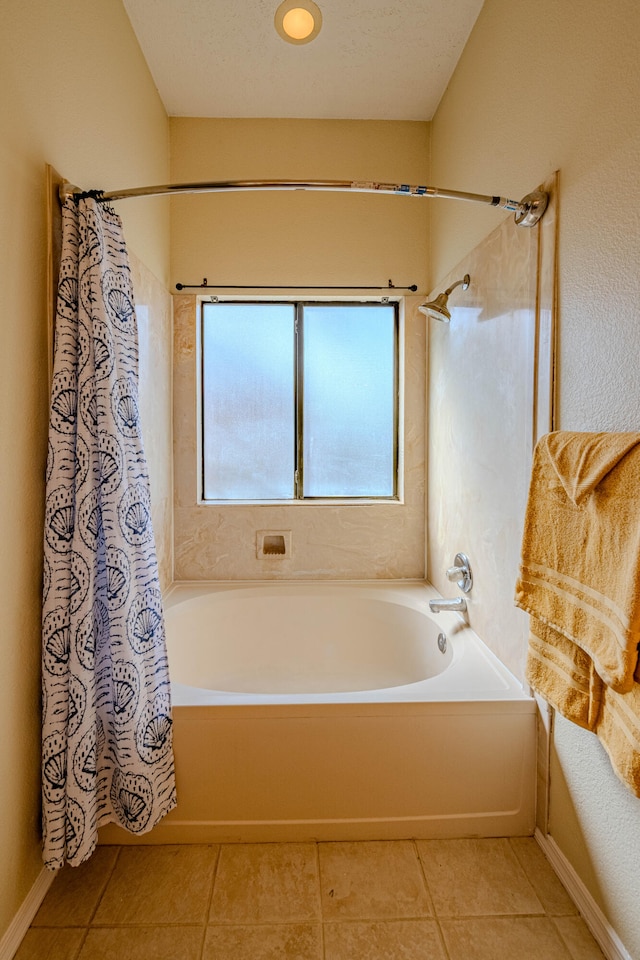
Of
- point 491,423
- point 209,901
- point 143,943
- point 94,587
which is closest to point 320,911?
point 209,901

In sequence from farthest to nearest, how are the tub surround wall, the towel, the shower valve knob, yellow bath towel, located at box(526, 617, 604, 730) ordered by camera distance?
the shower valve knob
the tub surround wall
yellow bath towel, located at box(526, 617, 604, 730)
the towel

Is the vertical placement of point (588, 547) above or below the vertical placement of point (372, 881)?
above

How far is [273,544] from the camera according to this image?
2.52 meters

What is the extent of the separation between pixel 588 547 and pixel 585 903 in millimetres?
894

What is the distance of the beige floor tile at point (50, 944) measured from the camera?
1.17 meters

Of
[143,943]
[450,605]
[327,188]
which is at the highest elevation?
[327,188]

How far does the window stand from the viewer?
258 centimetres

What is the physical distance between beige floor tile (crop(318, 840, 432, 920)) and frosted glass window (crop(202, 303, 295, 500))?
5.01 ft

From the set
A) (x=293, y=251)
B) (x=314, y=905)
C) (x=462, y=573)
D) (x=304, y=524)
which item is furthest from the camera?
(x=304, y=524)

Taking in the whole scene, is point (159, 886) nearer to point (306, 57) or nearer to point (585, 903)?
point (585, 903)

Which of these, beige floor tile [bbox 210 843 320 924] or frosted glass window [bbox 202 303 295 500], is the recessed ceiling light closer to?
frosted glass window [bbox 202 303 295 500]

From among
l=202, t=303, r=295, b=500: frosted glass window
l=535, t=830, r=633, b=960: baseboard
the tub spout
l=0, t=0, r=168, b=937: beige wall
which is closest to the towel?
l=535, t=830, r=633, b=960: baseboard

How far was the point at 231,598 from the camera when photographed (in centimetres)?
235

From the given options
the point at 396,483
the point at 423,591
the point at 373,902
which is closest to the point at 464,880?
the point at 373,902
